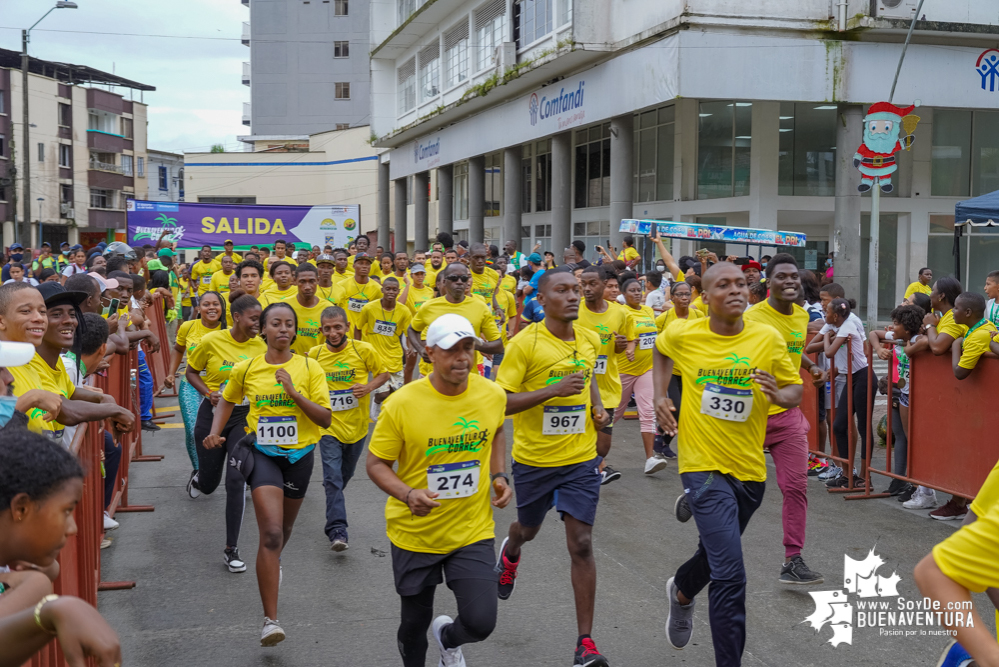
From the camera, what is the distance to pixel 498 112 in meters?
32.0

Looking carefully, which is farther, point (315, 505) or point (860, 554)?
point (315, 505)

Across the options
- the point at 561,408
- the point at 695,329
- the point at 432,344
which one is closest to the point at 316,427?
the point at 561,408

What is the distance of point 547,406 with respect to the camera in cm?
553

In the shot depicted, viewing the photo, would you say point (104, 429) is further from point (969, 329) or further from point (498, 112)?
point (498, 112)

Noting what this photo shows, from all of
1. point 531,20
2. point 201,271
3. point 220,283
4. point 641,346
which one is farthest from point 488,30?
point 641,346

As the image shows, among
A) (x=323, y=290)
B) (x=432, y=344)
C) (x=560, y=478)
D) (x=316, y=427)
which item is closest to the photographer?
(x=432, y=344)

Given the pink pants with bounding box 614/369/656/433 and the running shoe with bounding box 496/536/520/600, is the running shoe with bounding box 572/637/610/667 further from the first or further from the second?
the pink pants with bounding box 614/369/656/433

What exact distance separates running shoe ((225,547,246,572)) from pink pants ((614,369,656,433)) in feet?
14.7

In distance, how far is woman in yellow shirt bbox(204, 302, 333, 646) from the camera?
571cm

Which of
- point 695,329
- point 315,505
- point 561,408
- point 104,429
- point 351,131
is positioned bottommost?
point 315,505

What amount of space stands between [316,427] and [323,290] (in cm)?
674

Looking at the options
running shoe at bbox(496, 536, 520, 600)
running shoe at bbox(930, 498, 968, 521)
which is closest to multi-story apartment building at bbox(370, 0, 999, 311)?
running shoe at bbox(930, 498, 968, 521)

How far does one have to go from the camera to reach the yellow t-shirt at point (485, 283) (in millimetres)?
13914

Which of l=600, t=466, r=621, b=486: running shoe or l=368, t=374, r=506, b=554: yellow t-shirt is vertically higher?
l=368, t=374, r=506, b=554: yellow t-shirt
